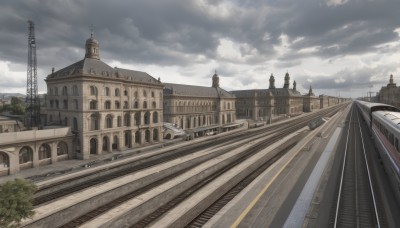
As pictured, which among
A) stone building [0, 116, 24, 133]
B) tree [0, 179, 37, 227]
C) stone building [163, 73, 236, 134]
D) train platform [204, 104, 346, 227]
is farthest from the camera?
stone building [163, 73, 236, 134]

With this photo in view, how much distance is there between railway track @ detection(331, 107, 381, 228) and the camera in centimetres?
1977

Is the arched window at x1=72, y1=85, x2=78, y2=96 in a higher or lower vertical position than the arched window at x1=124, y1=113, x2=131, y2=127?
higher

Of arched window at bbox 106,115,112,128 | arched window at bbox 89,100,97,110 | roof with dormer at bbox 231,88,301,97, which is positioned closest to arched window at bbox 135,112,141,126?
arched window at bbox 106,115,112,128

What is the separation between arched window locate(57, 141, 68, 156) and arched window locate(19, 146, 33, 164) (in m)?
5.29

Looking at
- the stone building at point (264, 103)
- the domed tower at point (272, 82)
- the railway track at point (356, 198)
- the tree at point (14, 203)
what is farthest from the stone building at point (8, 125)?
the domed tower at point (272, 82)

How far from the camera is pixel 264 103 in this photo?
451 ft

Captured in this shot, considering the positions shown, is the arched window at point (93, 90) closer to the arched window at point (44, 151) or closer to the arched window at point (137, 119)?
the arched window at point (137, 119)

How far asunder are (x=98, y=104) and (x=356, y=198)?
4477cm

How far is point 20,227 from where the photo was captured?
59.1ft

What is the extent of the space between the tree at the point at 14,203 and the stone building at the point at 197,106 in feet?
200

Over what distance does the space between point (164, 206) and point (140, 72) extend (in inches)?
1854

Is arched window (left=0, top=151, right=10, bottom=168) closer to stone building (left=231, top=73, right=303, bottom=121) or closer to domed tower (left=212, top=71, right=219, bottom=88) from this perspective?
domed tower (left=212, top=71, right=219, bottom=88)

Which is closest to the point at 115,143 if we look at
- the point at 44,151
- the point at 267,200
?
the point at 44,151

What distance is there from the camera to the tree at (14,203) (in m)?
16.6
